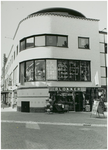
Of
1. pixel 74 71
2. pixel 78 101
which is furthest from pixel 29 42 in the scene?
pixel 78 101

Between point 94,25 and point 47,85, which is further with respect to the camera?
point 94,25

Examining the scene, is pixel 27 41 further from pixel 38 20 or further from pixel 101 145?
pixel 101 145

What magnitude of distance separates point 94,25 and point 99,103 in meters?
9.97

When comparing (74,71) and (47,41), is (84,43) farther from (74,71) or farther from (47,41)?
(47,41)

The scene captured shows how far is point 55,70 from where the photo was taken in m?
18.6

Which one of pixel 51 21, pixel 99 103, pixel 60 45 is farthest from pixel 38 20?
pixel 99 103

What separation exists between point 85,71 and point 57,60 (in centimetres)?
316

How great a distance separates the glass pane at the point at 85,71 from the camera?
1968 centimetres

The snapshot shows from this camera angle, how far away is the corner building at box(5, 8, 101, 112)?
60.6ft

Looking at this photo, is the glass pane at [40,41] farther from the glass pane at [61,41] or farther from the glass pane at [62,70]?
the glass pane at [62,70]

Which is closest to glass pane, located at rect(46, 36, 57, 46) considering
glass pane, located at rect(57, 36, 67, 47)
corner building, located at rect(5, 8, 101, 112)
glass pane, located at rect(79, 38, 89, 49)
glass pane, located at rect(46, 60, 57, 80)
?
corner building, located at rect(5, 8, 101, 112)

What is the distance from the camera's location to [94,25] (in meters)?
20.8

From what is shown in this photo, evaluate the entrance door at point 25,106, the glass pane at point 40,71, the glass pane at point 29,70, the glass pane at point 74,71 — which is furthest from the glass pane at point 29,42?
the entrance door at point 25,106

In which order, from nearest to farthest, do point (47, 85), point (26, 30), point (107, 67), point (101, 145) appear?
point (101, 145), point (47, 85), point (26, 30), point (107, 67)
